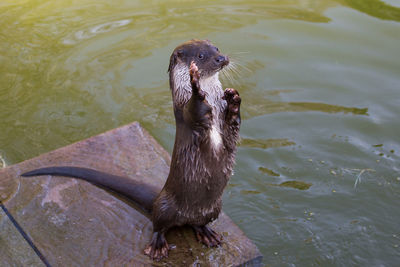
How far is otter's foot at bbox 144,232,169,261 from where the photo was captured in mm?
2076

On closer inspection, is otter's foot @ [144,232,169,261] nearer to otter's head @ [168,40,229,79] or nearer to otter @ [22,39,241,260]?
otter @ [22,39,241,260]

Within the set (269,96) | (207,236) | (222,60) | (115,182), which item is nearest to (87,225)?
(115,182)

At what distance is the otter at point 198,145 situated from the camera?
6.16ft

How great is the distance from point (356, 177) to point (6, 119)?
2.78 metres

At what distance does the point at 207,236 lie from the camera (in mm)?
2197

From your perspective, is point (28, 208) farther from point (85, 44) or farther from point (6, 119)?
point (85, 44)

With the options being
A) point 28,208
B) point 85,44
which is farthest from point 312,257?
point 85,44

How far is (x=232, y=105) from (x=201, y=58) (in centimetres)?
23

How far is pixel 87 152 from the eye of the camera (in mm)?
2668

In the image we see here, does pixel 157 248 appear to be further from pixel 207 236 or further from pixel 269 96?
pixel 269 96

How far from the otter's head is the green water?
0.49 m

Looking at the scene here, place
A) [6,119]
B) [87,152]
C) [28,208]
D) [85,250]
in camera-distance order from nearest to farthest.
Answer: [85,250]
[28,208]
[87,152]
[6,119]

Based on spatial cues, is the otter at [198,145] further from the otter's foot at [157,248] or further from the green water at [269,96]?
the green water at [269,96]

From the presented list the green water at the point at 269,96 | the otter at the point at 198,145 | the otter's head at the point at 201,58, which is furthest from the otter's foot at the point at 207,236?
the otter's head at the point at 201,58
